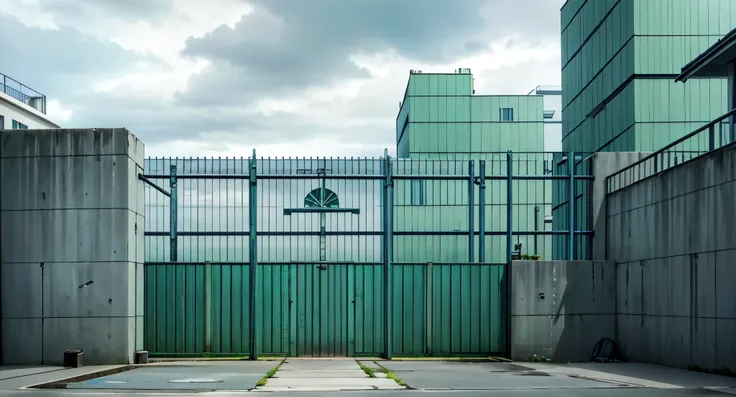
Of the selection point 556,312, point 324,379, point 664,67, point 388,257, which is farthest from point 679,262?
point 664,67

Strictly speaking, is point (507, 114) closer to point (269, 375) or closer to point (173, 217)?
point (173, 217)

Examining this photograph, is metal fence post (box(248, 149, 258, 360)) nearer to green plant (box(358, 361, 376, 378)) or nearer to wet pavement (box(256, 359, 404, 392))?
wet pavement (box(256, 359, 404, 392))

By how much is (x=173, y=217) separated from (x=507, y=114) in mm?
45451

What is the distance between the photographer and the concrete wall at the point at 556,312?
67.6 feet

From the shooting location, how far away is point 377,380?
14.7 metres

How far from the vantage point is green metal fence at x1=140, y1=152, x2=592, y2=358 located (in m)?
20.5

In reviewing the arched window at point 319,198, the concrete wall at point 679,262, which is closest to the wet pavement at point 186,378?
the arched window at point 319,198

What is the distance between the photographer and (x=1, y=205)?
61.4ft

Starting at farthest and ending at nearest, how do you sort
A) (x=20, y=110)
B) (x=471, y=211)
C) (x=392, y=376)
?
1. (x=20, y=110)
2. (x=471, y=211)
3. (x=392, y=376)

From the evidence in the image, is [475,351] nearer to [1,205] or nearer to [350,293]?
[350,293]

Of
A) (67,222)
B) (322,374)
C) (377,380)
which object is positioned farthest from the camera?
(67,222)

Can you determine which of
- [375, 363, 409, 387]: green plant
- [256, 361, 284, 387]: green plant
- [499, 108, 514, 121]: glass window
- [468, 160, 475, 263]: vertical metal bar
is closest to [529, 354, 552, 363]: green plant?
[468, 160, 475, 263]: vertical metal bar

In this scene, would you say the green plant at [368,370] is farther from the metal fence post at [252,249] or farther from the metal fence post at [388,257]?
the metal fence post at [252,249]

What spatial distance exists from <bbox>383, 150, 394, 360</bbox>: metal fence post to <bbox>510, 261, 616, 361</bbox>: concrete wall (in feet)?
10.0
